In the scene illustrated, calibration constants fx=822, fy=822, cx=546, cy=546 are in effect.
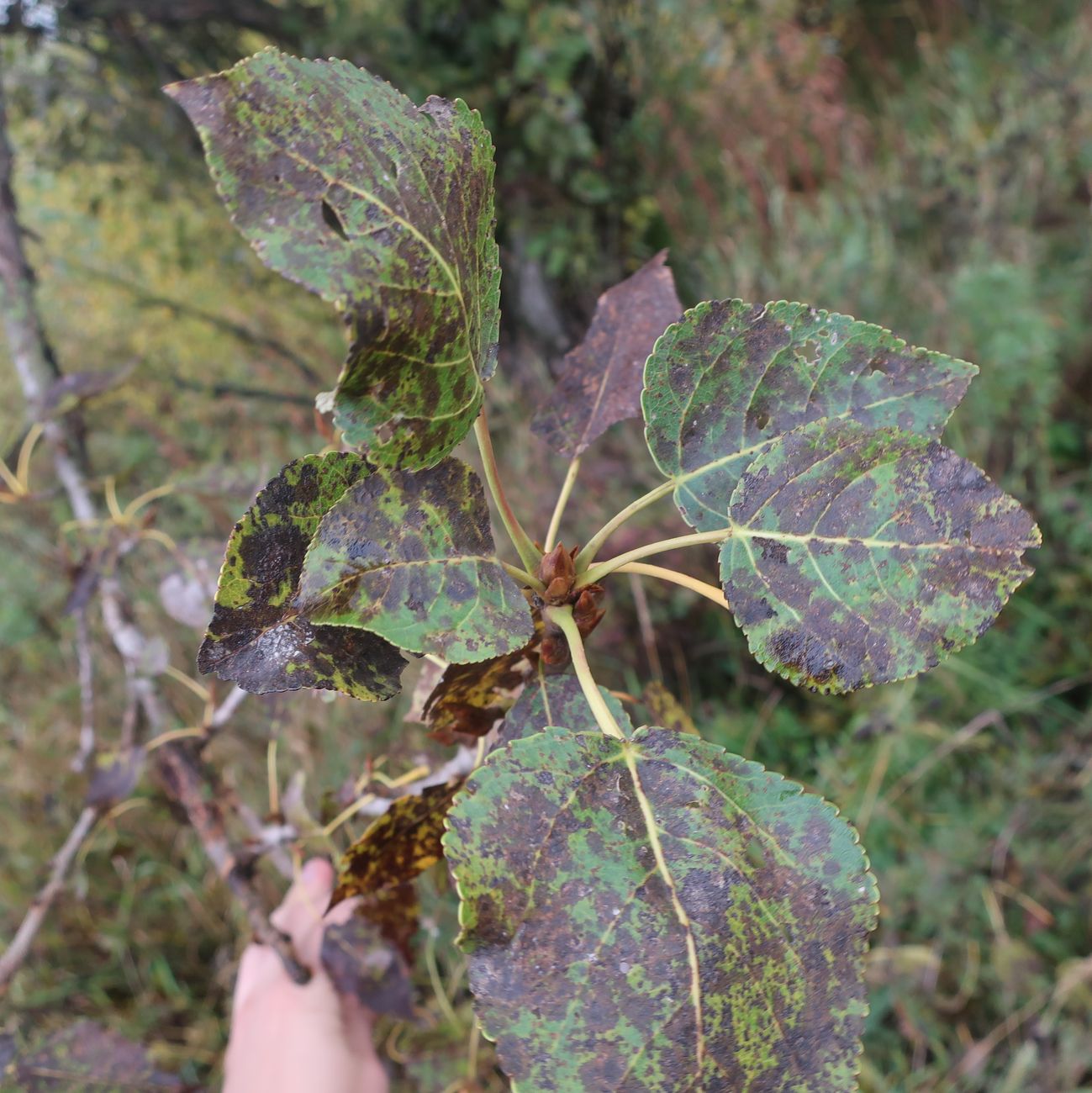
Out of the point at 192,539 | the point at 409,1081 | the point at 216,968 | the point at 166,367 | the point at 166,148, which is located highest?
the point at 166,148

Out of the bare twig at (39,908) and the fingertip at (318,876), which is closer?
the bare twig at (39,908)

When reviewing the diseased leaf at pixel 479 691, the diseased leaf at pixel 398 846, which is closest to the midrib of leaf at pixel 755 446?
the diseased leaf at pixel 479 691

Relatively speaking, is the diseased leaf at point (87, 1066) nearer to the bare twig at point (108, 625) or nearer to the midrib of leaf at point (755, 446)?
the bare twig at point (108, 625)

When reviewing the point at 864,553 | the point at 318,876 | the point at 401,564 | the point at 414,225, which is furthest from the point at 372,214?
the point at 318,876

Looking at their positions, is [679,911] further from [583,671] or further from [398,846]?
[398,846]

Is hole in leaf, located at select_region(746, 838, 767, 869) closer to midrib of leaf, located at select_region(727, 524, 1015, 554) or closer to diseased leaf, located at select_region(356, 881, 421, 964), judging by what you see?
midrib of leaf, located at select_region(727, 524, 1015, 554)

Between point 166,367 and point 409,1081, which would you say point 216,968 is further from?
point 166,367

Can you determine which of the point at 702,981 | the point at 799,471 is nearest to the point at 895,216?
the point at 799,471

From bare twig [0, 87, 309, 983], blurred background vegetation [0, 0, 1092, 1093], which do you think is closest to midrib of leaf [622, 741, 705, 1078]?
blurred background vegetation [0, 0, 1092, 1093]
